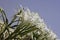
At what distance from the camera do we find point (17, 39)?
562 millimetres

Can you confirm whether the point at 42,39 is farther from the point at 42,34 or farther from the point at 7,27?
the point at 7,27

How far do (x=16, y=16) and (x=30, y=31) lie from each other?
0.20 ft

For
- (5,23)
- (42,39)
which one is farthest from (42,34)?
(5,23)

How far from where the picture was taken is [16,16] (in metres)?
0.55

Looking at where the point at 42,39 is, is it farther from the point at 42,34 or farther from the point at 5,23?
the point at 5,23

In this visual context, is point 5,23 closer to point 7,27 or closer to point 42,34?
point 7,27

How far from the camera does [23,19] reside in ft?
1.77

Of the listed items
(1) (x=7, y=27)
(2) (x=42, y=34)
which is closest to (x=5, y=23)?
(1) (x=7, y=27)

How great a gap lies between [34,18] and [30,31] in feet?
0.13

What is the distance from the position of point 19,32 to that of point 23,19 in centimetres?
4

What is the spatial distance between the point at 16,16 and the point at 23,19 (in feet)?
0.08

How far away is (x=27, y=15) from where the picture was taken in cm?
54

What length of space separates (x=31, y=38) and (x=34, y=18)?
7 cm

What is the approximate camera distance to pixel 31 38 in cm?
57
